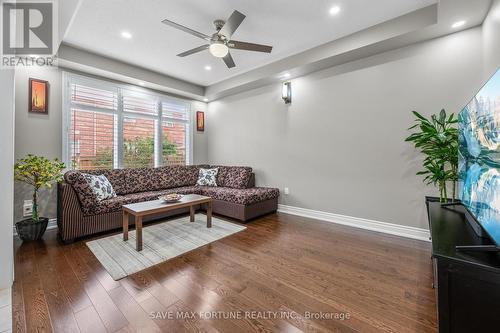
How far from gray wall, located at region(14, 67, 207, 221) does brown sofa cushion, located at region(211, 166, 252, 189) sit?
2.84 meters

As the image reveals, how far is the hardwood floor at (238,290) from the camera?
1.46 metres

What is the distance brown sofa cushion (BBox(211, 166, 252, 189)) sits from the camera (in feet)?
14.6

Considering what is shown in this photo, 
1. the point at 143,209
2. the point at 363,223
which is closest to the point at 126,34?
the point at 143,209

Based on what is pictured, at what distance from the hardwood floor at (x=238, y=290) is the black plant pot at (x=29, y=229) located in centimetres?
11

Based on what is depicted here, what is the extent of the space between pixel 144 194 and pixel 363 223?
3.67 metres

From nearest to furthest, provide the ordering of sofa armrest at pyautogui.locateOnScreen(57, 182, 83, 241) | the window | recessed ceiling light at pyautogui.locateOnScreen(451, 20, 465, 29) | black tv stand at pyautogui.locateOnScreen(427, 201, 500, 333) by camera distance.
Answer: black tv stand at pyautogui.locateOnScreen(427, 201, 500, 333) → recessed ceiling light at pyautogui.locateOnScreen(451, 20, 465, 29) → sofa armrest at pyautogui.locateOnScreen(57, 182, 83, 241) → the window

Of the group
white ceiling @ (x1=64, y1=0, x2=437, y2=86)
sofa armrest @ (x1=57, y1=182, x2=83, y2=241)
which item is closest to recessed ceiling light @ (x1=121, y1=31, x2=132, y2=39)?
white ceiling @ (x1=64, y1=0, x2=437, y2=86)

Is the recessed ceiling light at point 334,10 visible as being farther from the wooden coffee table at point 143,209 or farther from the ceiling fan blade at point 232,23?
the wooden coffee table at point 143,209

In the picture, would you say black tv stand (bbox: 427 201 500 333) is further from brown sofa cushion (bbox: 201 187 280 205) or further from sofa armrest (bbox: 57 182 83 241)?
sofa armrest (bbox: 57 182 83 241)

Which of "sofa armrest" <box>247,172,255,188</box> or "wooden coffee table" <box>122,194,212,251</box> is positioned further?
"sofa armrest" <box>247,172,255,188</box>

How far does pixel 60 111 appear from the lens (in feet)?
11.4

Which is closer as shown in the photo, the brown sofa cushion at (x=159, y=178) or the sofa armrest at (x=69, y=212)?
the sofa armrest at (x=69, y=212)

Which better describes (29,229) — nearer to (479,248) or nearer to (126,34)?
(126,34)

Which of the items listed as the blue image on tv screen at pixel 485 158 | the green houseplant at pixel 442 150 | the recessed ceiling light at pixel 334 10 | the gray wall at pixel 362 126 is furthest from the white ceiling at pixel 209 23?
the blue image on tv screen at pixel 485 158
